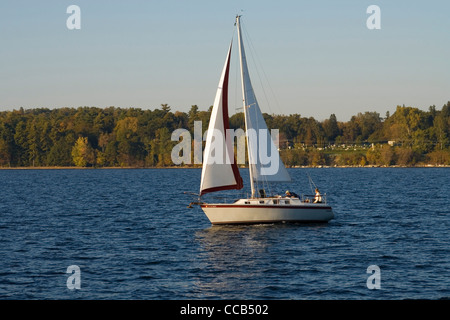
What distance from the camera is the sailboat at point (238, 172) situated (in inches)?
1662

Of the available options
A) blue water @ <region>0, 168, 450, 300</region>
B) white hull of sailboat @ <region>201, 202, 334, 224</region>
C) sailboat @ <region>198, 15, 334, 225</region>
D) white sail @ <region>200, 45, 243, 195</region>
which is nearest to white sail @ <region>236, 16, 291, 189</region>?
sailboat @ <region>198, 15, 334, 225</region>

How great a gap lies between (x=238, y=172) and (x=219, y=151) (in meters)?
2.45

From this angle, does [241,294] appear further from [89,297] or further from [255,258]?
[255,258]

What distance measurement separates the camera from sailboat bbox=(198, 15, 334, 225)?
4222cm

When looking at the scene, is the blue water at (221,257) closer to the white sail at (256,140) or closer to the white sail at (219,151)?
the white sail at (219,151)

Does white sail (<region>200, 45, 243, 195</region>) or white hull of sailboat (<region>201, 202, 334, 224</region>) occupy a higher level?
white sail (<region>200, 45, 243, 195</region>)

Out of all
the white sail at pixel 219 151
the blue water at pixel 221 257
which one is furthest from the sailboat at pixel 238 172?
the blue water at pixel 221 257

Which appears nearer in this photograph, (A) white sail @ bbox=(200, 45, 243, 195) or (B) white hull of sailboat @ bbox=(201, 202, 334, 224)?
(A) white sail @ bbox=(200, 45, 243, 195)

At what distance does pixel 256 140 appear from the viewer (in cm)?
4447

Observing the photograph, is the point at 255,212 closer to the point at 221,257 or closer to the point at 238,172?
the point at 238,172

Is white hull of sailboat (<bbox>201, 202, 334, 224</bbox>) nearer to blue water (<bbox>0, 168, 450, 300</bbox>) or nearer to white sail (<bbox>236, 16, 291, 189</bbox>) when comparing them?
blue water (<bbox>0, 168, 450, 300</bbox>)

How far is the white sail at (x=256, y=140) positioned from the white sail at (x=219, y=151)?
1772 millimetres

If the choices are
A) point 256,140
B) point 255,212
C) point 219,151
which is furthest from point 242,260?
point 256,140

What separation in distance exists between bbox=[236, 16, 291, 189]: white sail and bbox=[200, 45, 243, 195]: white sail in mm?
1772
